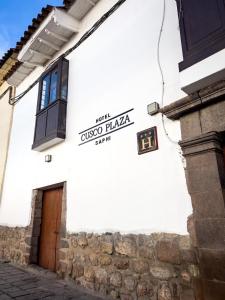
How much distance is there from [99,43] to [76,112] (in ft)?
5.16

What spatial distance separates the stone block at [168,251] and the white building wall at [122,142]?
0.15m

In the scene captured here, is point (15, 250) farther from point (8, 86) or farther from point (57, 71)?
point (8, 86)

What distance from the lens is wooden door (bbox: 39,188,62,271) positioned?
16.8ft

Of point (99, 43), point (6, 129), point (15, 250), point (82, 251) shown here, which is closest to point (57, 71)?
point (99, 43)

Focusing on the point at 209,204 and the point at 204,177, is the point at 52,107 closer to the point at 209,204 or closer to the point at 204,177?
the point at 204,177

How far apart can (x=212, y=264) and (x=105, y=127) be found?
→ 8.86ft

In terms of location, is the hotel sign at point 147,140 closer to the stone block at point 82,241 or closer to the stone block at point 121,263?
the stone block at point 121,263

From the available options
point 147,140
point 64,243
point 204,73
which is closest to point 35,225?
point 64,243

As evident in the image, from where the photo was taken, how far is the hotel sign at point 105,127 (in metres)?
3.90

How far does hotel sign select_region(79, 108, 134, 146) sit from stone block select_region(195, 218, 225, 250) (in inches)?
73.2

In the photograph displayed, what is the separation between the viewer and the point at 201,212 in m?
2.56

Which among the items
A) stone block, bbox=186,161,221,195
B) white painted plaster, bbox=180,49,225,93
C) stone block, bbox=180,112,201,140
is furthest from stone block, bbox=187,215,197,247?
white painted plaster, bbox=180,49,225,93

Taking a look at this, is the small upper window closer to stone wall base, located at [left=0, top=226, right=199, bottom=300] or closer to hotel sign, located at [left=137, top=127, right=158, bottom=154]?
hotel sign, located at [left=137, top=127, right=158, bottom=154]

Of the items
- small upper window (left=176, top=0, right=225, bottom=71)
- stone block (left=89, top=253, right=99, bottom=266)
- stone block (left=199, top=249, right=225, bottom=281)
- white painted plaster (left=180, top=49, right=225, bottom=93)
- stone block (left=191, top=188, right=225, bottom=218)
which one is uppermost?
small upper window (left=176, top=0, right=225, bottom=71)
